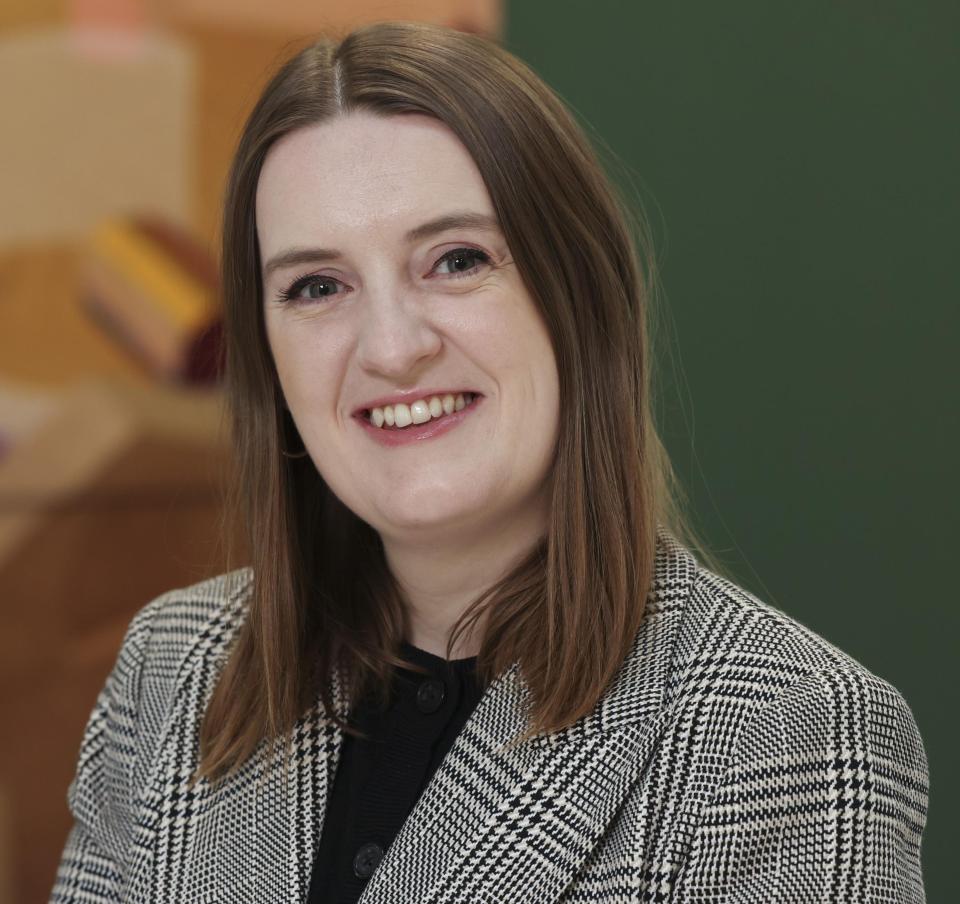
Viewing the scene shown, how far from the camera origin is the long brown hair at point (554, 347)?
1.39 metres

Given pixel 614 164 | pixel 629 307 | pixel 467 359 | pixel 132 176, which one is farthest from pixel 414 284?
pixel 614 164

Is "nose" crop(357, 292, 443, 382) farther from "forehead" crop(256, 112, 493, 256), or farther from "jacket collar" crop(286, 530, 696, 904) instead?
"jacket collar" crop(286, 530, 696, 904)

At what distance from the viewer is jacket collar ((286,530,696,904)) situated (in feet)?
4.37

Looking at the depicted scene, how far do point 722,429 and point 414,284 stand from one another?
1846 mm

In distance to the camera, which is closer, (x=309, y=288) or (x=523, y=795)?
(x=523, y=795)

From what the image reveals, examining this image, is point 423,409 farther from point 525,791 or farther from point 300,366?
point 525,791

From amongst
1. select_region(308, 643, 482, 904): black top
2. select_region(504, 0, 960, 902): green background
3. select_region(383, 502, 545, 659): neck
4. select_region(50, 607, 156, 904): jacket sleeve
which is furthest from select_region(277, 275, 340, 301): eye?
select_region(504, 0, 960, 902): green background

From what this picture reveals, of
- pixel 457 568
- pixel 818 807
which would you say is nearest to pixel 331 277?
pixel 457 568

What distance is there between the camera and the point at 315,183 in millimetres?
1423

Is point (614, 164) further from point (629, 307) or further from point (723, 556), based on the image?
point (629, 307)

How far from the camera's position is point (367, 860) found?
4.73ft

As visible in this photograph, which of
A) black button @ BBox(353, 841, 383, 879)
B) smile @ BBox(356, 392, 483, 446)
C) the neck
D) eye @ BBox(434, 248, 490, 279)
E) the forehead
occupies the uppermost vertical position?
the forehead

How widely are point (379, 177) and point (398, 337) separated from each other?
17 cm

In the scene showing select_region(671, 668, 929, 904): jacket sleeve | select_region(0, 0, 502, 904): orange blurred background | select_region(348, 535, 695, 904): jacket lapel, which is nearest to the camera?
select_region(671, 668, 929, 904): jacket sleeve
